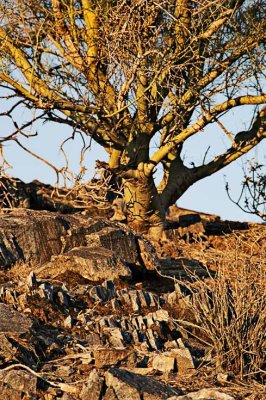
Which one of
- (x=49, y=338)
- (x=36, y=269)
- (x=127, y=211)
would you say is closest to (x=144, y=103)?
(x=127, y=211)

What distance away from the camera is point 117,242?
35.6 feet

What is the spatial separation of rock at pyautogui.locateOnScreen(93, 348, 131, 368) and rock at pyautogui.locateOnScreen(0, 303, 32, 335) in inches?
27.8

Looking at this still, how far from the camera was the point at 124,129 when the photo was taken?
47.2ft

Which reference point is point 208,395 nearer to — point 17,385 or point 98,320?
point 17,385

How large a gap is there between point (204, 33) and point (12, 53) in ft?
10.6

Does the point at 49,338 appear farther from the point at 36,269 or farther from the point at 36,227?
the point at 36,227

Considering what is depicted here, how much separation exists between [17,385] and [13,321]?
1.17m

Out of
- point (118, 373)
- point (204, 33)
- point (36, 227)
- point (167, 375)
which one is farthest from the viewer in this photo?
point (204, 33)

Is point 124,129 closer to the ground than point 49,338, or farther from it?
farther from it

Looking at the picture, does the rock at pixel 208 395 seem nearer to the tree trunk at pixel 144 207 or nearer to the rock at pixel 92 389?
the rock at pixel 92 389

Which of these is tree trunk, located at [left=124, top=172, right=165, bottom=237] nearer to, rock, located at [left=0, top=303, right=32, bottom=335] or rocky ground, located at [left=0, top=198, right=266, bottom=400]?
rocky ground, located at [left=0, top=198, right=266, bottom=400]

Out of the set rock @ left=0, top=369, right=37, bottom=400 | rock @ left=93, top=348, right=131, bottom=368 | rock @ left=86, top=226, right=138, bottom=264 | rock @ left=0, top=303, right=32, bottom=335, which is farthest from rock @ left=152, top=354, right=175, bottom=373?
rock @ left=86, top=226, right=138, bottom=264

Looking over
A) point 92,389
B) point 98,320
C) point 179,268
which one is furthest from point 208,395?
point 179,268

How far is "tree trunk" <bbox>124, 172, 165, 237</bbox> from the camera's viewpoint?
48.0ft
